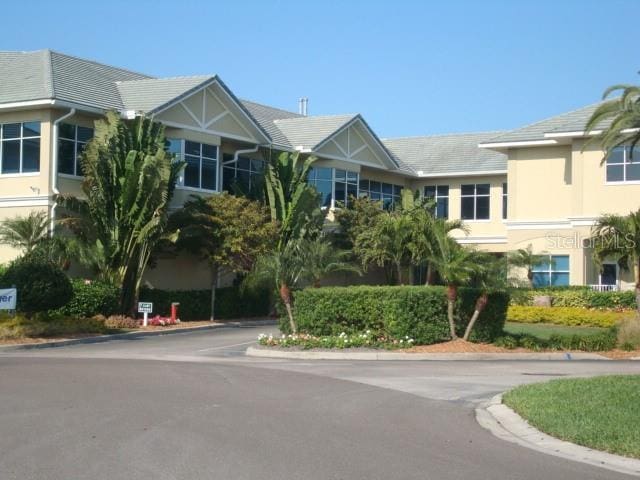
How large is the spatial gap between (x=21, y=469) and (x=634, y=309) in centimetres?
2873

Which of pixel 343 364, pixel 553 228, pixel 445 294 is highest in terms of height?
pixel 553 228

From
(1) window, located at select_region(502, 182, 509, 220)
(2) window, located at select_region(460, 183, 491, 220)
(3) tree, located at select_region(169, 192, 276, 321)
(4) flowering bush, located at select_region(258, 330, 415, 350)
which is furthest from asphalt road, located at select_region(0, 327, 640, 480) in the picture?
(2) window, located at select_region(460, 183, 491, 220)

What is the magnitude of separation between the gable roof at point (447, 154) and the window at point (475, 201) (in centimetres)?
114

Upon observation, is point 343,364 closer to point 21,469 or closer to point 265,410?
point 265,410

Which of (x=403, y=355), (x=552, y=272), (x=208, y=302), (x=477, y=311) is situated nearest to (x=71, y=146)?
(x=208, y=302)

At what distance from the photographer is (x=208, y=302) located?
114 feet

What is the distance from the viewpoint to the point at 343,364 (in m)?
19.9

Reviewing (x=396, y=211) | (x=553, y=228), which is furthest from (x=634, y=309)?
(x=396, y=211)

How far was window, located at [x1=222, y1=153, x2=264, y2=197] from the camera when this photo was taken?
121 ft

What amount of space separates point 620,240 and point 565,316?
3457 mm

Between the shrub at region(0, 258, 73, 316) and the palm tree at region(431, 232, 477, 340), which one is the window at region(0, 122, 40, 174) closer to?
the shrub at region(0, 258, 73, 316)

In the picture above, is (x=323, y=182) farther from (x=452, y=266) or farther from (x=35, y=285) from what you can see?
(x=452, y=266)

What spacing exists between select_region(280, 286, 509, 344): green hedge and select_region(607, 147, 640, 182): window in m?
15.3

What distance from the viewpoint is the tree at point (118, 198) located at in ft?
98.4
